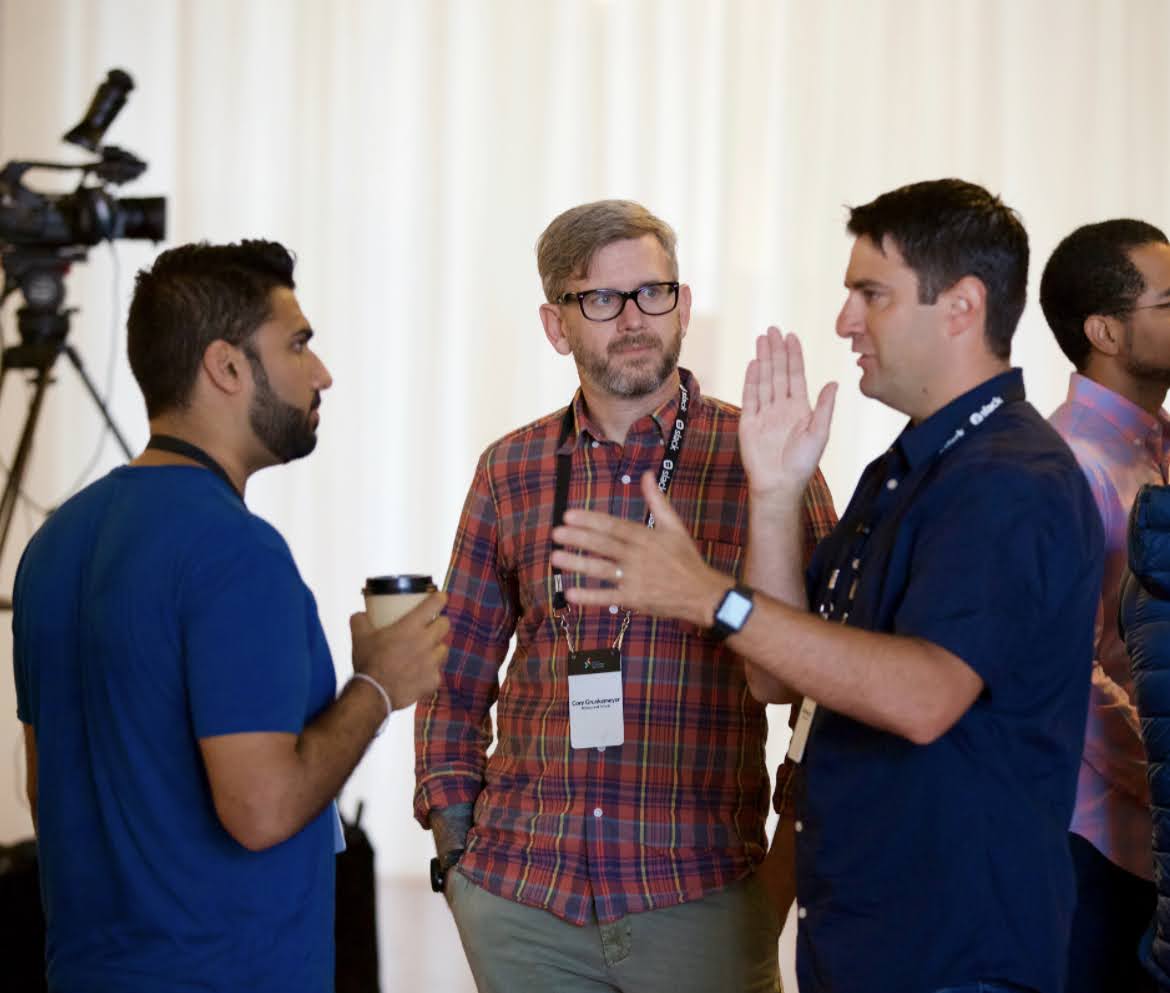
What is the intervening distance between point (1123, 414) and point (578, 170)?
291 centimetres

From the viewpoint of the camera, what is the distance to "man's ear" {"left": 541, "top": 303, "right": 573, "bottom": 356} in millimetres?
2436

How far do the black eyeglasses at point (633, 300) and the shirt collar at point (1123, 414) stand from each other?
71 cm

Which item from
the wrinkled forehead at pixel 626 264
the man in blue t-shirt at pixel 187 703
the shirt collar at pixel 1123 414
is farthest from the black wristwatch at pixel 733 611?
the shirt collar at pixel 1123 414

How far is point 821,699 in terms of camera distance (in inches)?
60.6

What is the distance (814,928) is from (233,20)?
4.38 meters

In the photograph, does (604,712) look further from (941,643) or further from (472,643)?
(941,643)

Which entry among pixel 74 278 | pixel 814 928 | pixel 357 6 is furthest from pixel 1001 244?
pixel 74 278

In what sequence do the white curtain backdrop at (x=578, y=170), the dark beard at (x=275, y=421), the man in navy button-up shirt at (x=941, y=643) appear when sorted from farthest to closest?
the white curtain backdrop at (x=578, y=170) < the dark beard at (x=275, y=421) < the man in navy button-up shirt at (x=941, y=643)

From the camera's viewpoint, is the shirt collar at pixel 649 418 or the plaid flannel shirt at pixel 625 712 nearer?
the plaid flannel shirt at pixel 625 712

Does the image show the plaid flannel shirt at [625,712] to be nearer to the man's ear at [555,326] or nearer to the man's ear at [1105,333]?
the man's ear at [555,326]

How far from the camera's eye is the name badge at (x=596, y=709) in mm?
2189

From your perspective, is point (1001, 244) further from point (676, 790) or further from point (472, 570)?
point (472, 570)

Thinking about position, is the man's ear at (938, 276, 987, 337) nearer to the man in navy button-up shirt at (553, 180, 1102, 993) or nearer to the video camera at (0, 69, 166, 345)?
the man in navy button-up shirt at (553, 180, 1102, 993)

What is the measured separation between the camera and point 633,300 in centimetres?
233
